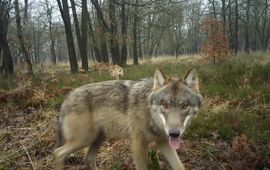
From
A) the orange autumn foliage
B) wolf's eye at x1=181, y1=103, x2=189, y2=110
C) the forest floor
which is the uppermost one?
the orange autumn foliage

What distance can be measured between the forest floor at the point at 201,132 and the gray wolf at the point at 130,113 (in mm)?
483

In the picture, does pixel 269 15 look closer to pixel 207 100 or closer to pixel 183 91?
pixel 207 100

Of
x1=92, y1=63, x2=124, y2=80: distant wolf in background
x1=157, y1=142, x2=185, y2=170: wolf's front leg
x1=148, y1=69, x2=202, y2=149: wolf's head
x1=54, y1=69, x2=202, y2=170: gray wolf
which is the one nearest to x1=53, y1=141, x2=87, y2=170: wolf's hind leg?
x1=54, y1=69, x2=202, y2=170: gray wolf

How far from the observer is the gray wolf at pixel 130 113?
462 cm

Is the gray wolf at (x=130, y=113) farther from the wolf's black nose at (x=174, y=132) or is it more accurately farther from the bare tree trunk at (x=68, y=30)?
the bare tree trunk at (x=68, y=30)

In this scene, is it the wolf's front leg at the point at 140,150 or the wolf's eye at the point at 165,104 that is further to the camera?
the wolf's front leg at the point at 140,150

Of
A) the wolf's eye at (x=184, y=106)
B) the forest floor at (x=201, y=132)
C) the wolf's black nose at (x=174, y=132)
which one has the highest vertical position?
the wolf's eye at (x=184, y=106)

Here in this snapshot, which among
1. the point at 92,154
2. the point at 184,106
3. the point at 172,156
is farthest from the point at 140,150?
the point at 92,154

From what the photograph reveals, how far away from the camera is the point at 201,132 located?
7.22 metres

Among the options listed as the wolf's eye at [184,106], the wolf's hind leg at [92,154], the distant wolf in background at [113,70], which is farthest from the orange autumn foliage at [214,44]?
the wolf's eye at [184,106]

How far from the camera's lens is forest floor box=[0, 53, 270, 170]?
19.2 feet

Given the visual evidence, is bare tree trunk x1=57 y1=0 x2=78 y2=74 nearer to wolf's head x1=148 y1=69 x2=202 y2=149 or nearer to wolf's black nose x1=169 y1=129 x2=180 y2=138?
wolf's head x1=148 y1=69 x2=202 y2=149

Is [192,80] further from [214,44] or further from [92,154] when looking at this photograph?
[214,44]

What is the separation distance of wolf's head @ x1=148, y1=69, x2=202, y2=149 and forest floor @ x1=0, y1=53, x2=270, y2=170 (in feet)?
3.66
